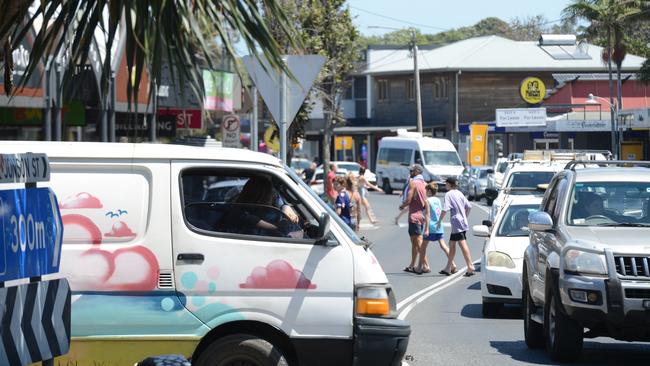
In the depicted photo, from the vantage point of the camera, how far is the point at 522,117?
2589 inches

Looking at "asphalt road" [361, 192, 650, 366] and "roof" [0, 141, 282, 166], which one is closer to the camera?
"roof" [0, 141, 282, 166]

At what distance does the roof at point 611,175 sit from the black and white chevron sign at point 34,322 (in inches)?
293

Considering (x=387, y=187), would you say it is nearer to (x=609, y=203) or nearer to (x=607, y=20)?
(x=607, y=20)

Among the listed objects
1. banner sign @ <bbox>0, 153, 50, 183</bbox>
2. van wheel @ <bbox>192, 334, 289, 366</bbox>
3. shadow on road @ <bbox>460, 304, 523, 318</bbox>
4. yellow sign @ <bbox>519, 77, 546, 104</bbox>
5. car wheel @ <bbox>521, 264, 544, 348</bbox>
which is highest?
yellow sign @ <bbox>519, 77, 546, 104</bbox>

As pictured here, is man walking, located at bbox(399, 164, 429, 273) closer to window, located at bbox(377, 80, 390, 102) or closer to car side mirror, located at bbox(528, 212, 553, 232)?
car side mirror, located at bbox(528, 212, 553, 232)

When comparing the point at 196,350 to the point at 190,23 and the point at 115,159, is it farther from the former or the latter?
the point at 190,23

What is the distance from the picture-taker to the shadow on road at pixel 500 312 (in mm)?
15727

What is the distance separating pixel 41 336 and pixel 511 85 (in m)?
75.4

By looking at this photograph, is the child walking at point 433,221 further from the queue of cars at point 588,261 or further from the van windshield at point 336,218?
the van windshield at point 336,218

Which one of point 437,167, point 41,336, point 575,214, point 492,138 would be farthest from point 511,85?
point 41,336

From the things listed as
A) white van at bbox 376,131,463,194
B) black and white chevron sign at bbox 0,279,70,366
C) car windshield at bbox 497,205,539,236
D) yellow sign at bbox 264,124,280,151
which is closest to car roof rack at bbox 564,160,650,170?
car windshield at bbox 497,205,539,236

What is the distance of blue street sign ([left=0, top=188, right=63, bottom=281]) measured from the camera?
16.6ft

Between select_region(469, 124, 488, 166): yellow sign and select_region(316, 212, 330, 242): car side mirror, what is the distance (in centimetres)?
5248

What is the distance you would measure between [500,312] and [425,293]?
2.48 meters
